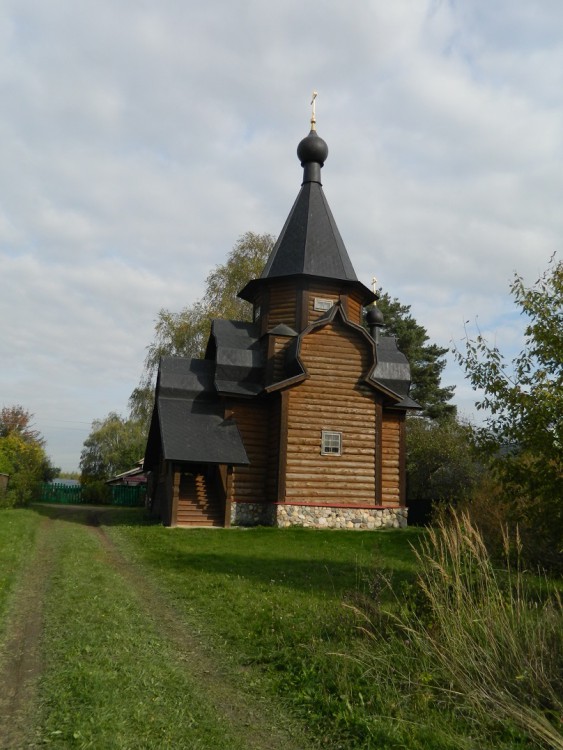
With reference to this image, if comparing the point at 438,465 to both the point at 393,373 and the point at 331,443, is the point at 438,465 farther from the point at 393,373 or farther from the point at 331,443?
the point at 331,443

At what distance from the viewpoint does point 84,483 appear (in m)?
39.4

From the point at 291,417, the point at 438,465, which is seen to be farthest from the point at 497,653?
the point at 438,465

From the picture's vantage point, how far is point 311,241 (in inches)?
927

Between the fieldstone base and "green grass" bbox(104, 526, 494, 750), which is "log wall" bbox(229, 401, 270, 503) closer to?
the fieldstone base

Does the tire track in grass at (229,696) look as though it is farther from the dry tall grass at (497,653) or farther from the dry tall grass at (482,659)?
the dry tall grass at (497,653)

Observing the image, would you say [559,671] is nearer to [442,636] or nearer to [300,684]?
[442,636]

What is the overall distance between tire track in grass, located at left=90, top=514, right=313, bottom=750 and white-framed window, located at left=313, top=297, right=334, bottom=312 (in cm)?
1508

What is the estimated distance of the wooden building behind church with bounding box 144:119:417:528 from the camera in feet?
64.2

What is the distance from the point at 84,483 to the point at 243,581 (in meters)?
31.7

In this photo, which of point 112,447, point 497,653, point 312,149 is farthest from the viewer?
point 112,447

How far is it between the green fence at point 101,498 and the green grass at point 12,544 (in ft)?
50.9

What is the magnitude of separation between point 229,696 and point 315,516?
562 inches

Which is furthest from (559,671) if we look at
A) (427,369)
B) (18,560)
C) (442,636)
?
(427,369)

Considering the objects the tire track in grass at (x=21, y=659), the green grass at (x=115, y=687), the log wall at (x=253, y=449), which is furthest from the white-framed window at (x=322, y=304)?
the green grass at (x=115, y=687)
